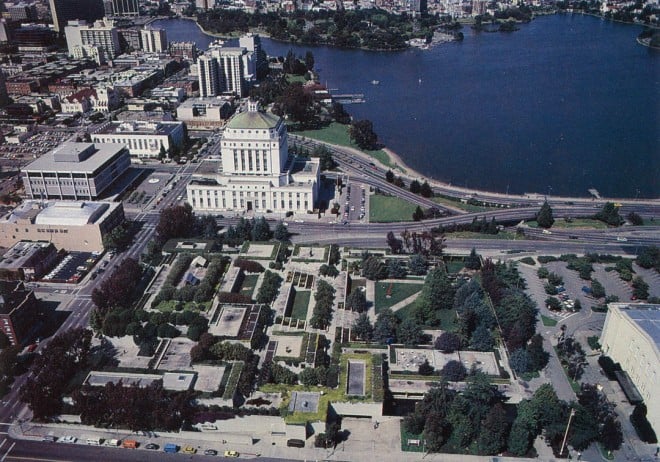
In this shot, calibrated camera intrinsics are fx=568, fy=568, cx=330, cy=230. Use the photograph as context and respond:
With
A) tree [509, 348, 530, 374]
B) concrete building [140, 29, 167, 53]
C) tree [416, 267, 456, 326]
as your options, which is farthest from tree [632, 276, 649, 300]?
concrete building [140, 29, 167, 53]

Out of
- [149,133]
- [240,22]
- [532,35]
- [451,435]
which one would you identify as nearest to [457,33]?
[532,35]

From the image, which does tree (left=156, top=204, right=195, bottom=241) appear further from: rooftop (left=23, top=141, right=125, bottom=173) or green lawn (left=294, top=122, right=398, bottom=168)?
green lawn (left=294, top=122, right=398, bottom=168)

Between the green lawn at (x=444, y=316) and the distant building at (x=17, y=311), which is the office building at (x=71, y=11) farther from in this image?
the green lawn at (x=444, y=316)

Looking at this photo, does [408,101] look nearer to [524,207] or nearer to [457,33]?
[524,207]

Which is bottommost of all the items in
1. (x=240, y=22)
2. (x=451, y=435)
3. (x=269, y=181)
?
(x=451, y=435)

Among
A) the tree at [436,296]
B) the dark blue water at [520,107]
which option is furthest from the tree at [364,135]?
the tree at [436,296]
